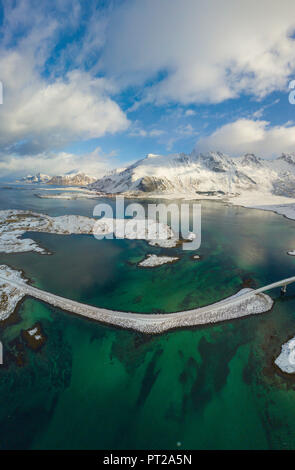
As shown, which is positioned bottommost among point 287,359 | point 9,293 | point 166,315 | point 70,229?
point 287,359

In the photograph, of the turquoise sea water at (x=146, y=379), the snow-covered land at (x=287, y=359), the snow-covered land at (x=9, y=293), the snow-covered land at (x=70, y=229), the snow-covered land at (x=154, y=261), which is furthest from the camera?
the snow-covered land at (x=70, y=229)

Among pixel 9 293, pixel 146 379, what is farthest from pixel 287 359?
pixel 9 293

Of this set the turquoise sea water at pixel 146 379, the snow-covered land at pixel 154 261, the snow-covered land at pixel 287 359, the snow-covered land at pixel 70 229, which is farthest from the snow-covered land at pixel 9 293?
the snow-covered land at pixel 287 359

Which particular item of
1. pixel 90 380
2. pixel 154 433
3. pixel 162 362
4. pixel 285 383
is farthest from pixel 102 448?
pixel 285 383

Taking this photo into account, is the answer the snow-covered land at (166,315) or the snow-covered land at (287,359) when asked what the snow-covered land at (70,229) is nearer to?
the snow-covered land at (166,315)

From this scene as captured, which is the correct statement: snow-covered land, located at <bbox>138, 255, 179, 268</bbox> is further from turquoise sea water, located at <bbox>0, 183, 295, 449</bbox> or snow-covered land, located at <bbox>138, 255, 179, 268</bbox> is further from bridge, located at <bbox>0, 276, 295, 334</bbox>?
bridge, located at <bbox>0, 276, 295, 334</bbox>

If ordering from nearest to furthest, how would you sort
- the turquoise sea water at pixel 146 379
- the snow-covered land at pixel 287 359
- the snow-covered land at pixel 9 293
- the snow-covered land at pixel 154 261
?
the turquoise sea water at pixel 146 379, the snow-covered land at pixel 287 359, the snow-covered land at pixel 9 293, the snow-covered land at pixel 154 261

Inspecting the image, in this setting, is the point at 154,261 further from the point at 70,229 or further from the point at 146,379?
the point at 70,229
